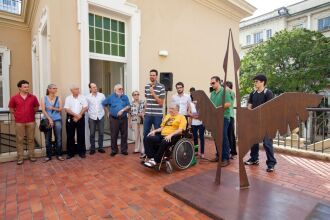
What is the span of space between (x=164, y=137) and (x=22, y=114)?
294 centimetres

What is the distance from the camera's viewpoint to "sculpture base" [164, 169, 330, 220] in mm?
2697

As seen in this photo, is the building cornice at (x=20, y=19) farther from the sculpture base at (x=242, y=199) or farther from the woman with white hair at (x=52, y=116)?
the sculpture base at (x=242, y=199)

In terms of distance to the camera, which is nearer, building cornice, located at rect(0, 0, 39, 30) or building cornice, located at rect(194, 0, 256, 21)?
building cornice, located at rect(194, 0, 256, 21)

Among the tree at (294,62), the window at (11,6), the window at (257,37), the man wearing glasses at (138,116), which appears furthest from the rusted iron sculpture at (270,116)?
the window at (257,37)

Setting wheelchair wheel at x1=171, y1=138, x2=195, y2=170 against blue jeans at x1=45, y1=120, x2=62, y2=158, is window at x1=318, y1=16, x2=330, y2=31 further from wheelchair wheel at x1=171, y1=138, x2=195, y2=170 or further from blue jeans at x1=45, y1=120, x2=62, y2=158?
blue jeans at x1=45, y1=120, x2=62, y2=158

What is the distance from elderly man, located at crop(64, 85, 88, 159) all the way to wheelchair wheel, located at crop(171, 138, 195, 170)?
7.47 ft

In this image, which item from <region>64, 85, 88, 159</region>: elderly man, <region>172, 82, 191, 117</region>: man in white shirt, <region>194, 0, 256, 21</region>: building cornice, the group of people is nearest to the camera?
the group of people

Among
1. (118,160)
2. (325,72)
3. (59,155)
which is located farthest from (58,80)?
(325,72)

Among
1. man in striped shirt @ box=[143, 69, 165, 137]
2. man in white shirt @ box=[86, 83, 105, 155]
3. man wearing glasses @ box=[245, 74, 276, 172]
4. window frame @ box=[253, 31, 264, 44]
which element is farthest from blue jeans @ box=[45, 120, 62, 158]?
window frame @ box=[253, 31, 264, 44]

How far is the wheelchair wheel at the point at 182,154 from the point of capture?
4168 millimetres

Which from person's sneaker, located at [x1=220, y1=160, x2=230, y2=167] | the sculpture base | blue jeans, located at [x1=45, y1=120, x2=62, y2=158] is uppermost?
blue jeans, located at [x1=45, y1=120, x2=62, y2=158]

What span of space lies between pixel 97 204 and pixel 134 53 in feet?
14.6

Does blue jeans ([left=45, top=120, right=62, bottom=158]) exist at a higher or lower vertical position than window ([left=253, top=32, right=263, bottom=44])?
lower

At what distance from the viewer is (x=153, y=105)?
509 centimetres
